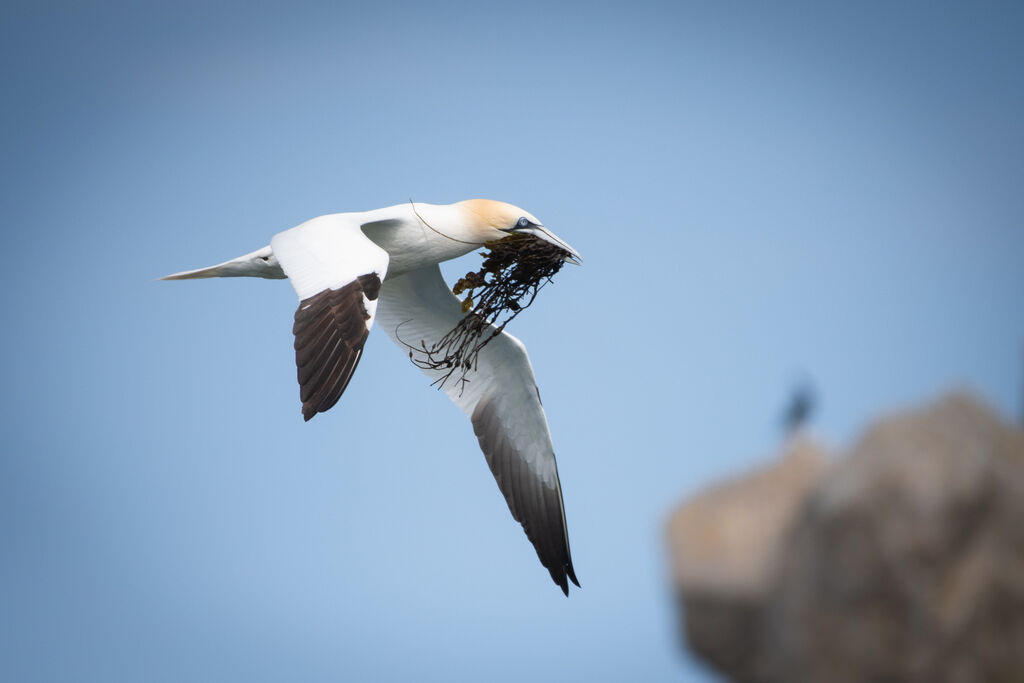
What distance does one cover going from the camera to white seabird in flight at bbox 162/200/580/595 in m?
6.79

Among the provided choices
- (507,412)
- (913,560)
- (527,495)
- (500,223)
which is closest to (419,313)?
(507,412)

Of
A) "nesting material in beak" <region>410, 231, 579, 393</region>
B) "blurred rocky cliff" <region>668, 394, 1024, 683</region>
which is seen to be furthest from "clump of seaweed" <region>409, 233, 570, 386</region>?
"blurred rocky cliff" <region>668, 394, 1024, 683</region>

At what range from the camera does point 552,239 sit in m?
8.27

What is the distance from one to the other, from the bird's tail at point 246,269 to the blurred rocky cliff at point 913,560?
5495mm

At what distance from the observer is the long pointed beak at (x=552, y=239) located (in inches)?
324

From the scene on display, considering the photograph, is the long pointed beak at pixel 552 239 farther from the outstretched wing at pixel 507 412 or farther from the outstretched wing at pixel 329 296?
the outstretched wing at pixel 507 412

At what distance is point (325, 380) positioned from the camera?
6.55 metres

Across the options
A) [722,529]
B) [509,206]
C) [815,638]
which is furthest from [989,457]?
[509,206]

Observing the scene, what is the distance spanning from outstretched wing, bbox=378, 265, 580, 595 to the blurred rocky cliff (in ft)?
7.66

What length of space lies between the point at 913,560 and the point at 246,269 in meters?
6.24

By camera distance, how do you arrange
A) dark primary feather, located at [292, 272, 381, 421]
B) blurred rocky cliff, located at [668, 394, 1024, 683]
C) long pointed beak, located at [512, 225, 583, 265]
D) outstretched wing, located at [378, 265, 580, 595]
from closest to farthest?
dark primary feather, located at [292, 272, 381, 421] < long pointed beak, located at [512, 225, 583, 265] < blurred rocky cliff, located at [668, 394, 1024, 683] < outstretched wing, located at [378, 265, 580, 595]

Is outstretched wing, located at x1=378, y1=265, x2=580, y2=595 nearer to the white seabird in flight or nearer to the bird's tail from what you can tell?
the white seabird in flight

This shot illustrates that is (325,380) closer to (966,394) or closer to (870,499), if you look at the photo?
(870,499)

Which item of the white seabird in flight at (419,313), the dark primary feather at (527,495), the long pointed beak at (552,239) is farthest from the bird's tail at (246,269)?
the dark primary feather at (527,495)
